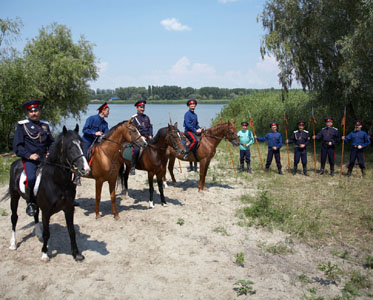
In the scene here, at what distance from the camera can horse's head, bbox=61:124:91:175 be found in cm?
464

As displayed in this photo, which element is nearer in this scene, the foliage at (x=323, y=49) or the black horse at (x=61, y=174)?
the black horse at (x=61, y=174)

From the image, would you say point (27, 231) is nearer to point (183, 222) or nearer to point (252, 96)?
point (183, 222)

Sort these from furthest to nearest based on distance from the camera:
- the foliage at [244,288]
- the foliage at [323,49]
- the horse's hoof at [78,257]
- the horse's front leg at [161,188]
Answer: the foliage at [323,49]
the horse's front leg at [161,188]
the horse's hoof at [78,257]
the foliage at [244,288]

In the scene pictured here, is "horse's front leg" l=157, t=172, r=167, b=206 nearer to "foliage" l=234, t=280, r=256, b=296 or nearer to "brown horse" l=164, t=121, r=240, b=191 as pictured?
"brown horse" l=164, t=121, r=240, b=191

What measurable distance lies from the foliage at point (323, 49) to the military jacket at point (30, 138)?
12208 mm

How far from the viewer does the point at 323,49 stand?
1473cm

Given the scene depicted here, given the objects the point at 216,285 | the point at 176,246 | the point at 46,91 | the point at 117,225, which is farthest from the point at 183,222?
the point at 46,91

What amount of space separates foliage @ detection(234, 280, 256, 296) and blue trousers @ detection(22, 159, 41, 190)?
3847mm

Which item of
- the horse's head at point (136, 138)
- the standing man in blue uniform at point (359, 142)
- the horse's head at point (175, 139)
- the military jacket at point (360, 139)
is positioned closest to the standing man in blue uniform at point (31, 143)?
the horse's head at point (136, 138)

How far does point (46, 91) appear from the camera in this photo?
19.6m

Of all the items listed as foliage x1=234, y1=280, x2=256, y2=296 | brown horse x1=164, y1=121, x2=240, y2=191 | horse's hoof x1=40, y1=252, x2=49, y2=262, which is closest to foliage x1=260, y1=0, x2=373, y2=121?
brown horse x1=164, y1=121, x2=240, y2=191

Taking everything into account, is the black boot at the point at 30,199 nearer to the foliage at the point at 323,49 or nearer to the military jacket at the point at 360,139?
the military jacket at the point at 360,139

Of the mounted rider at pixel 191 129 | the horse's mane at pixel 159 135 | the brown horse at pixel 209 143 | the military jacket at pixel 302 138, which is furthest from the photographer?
the military jacket at pixel 302 138

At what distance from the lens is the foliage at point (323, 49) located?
12.6 meters
